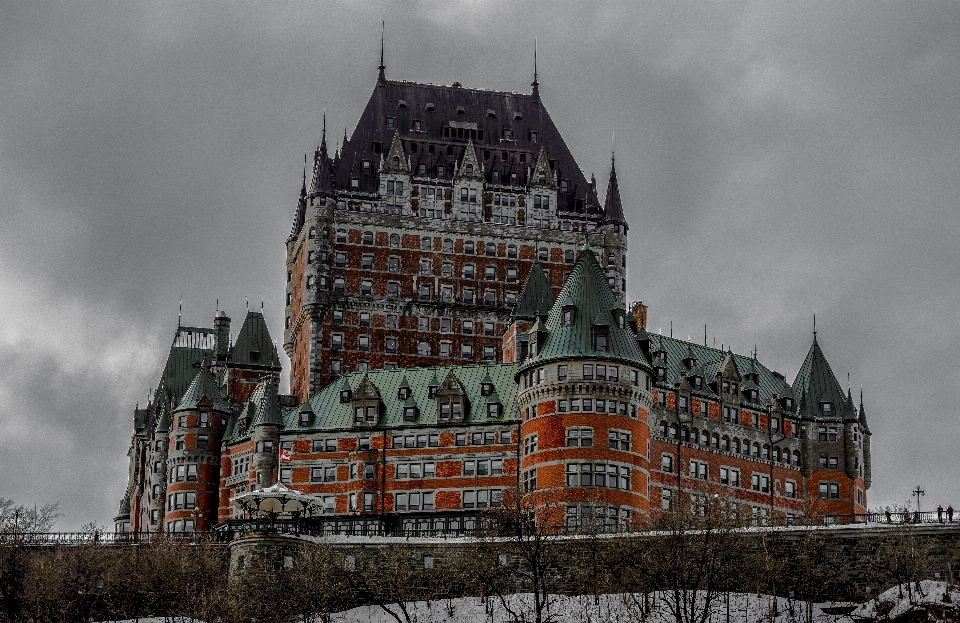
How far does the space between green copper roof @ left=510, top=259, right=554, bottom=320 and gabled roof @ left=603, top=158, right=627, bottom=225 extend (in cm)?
1676

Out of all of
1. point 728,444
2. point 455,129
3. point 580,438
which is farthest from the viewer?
point 455,129

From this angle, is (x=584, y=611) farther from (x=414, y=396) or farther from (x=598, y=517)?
(x=414, y=396)

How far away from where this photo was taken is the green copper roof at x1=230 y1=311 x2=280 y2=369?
182750 mm

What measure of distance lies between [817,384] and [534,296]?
2677 centimetres

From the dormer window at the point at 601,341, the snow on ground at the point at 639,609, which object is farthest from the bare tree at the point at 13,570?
the dormer window at the point at 601,341

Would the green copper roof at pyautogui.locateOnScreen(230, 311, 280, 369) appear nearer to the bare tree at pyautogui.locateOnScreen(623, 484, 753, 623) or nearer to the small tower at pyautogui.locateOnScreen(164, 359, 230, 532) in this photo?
the small tower at pyautogui.locateOnScreen(164, 359, 230, 532)

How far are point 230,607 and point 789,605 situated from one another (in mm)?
36912

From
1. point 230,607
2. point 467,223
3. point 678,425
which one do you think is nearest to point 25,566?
point 230,607

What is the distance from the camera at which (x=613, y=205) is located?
190000 mm

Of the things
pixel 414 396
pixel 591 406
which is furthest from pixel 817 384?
pixel 414 396

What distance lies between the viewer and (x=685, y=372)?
158m

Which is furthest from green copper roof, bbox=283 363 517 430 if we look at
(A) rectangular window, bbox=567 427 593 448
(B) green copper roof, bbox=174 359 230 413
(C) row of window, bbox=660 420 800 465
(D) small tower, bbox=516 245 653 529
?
(C) row of window, bbox=660 420 800 465

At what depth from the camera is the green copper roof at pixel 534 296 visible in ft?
553

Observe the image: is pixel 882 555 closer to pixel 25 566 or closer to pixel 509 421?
pixel 509 421
